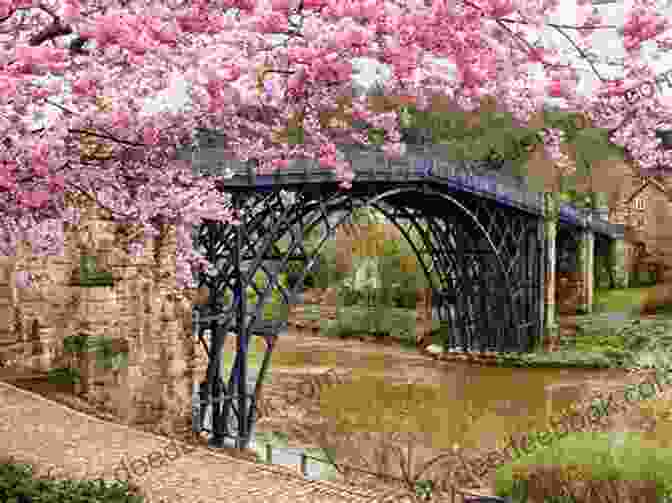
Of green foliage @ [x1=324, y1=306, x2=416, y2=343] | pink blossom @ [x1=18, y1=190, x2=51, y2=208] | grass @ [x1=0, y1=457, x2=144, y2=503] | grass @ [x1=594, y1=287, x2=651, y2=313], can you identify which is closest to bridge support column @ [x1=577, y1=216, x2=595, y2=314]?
grass @ [x1=594, y1=287, x2=651, y2=313]

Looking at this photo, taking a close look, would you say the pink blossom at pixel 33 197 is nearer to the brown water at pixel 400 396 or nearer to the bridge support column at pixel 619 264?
the brown water at pixel 400 396

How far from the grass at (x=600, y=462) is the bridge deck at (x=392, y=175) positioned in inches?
199

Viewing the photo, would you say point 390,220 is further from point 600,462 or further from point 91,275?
point 600,462

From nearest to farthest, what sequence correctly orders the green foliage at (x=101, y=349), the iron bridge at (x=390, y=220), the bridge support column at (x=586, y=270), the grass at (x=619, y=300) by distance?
the green foliage at (x=101, y=349), the iron bridge at (x=390, y=220), the grass at (x=619, y=300), the bridge support column at (x=586, y=270)

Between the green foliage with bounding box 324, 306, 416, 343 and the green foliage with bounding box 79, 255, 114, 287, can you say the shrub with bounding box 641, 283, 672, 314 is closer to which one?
the green foliage with bounding box 324, 306, 416, 343

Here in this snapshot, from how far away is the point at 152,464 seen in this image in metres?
8.03

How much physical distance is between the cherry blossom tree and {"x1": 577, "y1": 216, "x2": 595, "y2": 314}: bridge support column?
32.0 meters

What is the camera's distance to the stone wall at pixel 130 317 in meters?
10.4

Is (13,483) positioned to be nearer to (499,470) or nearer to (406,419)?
(499,470)

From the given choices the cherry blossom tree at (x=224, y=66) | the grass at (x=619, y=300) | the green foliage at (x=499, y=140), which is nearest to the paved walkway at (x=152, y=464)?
the cherry blossom tree at (x=224, y=66)

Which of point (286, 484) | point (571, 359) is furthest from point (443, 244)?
point (286, 484)

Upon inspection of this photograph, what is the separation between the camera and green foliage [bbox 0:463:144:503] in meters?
6.39

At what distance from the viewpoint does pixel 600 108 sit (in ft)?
23.2

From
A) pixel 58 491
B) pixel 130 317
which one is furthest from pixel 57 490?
pixel 130 317
